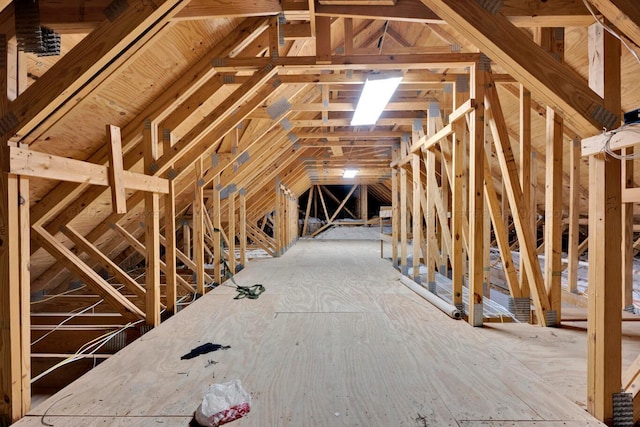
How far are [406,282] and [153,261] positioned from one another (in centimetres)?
304

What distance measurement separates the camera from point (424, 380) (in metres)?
1.90

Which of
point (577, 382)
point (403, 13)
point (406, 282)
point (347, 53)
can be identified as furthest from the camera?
point (406, 282)

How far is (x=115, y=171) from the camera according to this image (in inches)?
89.6

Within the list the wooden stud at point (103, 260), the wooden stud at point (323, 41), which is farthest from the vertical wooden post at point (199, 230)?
the wooden stud at point (323, 41)

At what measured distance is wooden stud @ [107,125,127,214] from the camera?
227 cm

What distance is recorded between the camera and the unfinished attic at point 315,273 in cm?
154

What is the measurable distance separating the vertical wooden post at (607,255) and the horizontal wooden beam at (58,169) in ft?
8.20

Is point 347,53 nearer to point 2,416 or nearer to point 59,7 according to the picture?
point 59,7

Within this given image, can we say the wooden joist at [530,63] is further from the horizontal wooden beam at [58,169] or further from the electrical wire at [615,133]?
the horizontal wooden beam at [58,169]

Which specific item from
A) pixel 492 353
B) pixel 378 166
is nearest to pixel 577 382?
pixel 492 353

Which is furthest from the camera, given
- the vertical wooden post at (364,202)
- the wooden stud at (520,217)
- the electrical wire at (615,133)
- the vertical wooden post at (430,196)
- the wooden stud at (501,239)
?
the vertical wooden post at (364,202)

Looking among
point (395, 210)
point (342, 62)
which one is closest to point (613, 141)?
point (342, 62)

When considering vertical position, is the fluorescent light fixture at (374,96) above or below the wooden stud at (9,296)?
above

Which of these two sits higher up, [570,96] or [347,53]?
[347,53]
